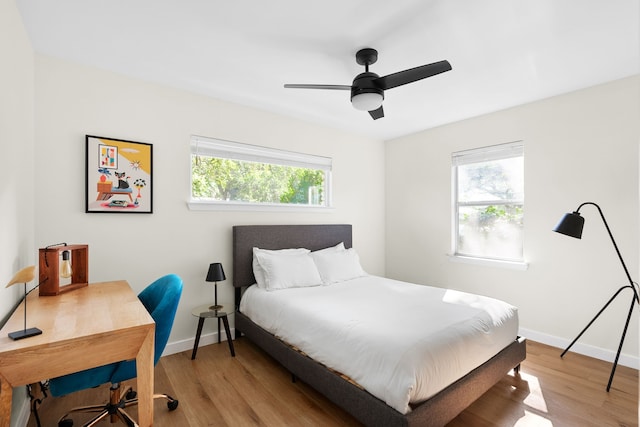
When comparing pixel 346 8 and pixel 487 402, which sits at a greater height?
pixel 346 8

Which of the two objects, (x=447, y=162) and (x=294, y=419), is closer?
(x=294, y=419)

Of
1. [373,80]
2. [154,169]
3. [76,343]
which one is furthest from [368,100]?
[76,343]

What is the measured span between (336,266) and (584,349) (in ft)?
8.24

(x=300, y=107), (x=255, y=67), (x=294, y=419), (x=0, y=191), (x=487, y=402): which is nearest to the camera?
(x=0, y=191)

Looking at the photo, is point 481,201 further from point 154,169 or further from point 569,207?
point 154,169

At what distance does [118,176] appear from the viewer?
106 inches

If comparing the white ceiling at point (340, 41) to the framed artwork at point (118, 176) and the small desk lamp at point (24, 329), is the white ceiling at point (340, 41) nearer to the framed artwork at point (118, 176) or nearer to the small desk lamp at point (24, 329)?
the framed artwork at point (118, 176)

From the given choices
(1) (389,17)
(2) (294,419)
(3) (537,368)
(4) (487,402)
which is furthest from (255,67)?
(3) (537,368)

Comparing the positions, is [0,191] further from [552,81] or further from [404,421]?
[552,81]

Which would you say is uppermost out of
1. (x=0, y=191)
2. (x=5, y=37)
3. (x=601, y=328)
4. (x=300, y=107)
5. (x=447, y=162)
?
(x=300, y=107)

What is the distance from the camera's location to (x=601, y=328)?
2.90 m

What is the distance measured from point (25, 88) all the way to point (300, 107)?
229cm

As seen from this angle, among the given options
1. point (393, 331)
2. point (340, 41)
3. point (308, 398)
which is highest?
point (340, 41)

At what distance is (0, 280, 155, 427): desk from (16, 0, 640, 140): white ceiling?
1784 millimetres
